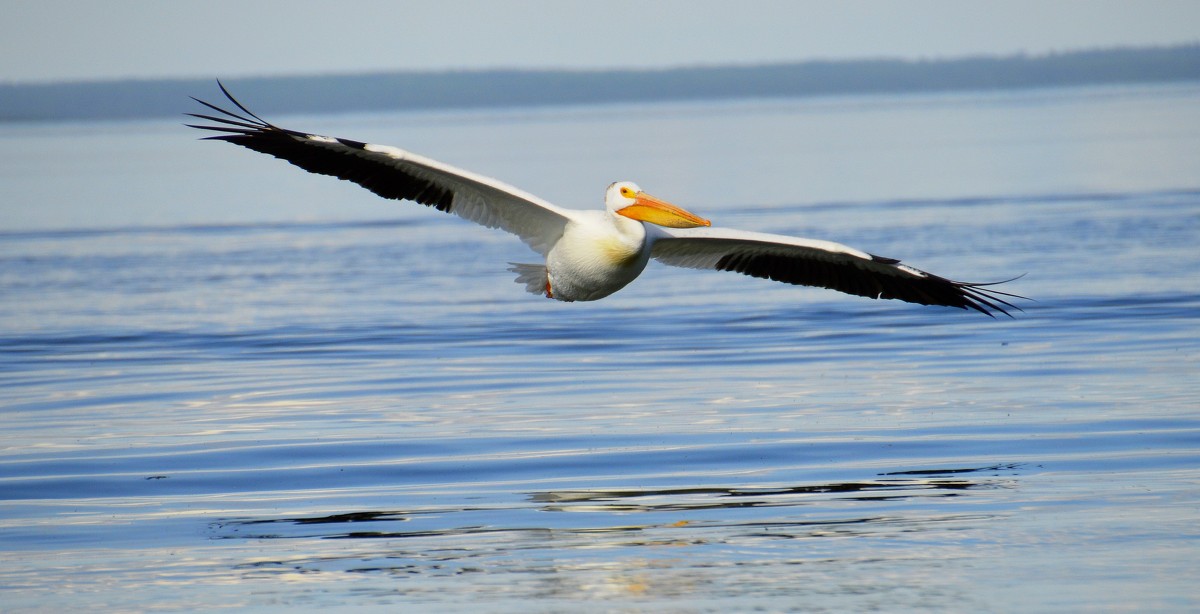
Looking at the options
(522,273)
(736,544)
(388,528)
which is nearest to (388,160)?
(522,273)

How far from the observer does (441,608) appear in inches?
266

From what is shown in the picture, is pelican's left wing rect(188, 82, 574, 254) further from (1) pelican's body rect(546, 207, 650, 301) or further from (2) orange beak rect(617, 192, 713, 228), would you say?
(2) orange beak rect(617, 192, 713, 228)

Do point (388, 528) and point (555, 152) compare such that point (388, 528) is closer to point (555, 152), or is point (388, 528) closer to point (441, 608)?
point (441, 608)

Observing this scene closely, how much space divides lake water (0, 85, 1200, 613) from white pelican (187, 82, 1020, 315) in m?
0.85

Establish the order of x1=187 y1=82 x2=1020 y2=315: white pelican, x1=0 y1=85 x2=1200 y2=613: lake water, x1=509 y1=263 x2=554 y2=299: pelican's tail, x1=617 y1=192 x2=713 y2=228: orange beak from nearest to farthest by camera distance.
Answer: x1=0 y1=85 x2=1200 y2=613: lake water → x1=617 y1=192 x2=713 y2=228: orange beak → x1=187 y1=82 x2=1020 y2=315: white pelican → x1=509 y1=263 x2=554 y2=299: pelican's tail

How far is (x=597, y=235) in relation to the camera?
33.3ft

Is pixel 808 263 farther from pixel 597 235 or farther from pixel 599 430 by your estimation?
pixel 599 430

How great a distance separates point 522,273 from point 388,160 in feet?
4.23

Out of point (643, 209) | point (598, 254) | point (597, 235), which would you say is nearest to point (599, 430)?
point (598, 254)

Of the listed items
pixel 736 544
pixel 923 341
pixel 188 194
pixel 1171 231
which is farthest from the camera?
pixel 188 194

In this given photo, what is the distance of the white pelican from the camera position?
33.1ft

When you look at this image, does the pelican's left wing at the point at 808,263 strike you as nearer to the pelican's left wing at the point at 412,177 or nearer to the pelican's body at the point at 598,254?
the pelican's body at the point at 598,254

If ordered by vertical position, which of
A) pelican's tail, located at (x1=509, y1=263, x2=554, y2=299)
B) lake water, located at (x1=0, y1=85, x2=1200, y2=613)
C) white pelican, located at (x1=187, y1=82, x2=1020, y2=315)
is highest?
white pelican, located at (x1=187, y1=82, x2=1020, y2=315)

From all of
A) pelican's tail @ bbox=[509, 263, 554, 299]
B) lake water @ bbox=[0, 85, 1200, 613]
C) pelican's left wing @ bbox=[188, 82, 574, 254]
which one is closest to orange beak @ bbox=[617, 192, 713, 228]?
pelican's left wing @ bbox=[188, 82, 574, 254]
